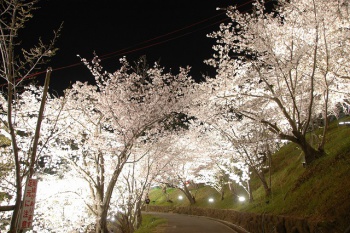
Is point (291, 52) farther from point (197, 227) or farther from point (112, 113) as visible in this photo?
point (197, 227)

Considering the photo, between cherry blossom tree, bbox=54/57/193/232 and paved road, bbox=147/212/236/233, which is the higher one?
cherry blossom tree, bbox=54/57/193/232

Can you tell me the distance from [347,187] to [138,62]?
10.5 meters

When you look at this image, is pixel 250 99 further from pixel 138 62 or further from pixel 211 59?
pixel 138 62

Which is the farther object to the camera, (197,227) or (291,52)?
(197,227)

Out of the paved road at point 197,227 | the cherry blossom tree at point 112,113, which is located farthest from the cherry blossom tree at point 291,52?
the paved road at point 197,227

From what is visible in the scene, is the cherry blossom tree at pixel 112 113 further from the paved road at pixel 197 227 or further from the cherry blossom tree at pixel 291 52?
the paved road at pixel 197 227

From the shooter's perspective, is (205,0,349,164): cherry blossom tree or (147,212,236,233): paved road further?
(147,212,236,233): paved road

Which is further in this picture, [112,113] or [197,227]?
[197,227]

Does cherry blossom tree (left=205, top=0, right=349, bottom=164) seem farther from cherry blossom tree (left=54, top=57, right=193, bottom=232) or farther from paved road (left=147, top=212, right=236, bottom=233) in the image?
paved road (left=147, top=212, right=236, bottom=233)

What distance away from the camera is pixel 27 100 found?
1380 cm

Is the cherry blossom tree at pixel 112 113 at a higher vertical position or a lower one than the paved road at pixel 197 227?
higher

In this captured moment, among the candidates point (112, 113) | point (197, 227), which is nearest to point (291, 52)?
point (112, 113)

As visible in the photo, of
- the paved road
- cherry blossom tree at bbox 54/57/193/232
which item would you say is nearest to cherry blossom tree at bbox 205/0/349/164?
cherry blossom tree at bbox 54/57/193/232

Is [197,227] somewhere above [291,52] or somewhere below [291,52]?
below
